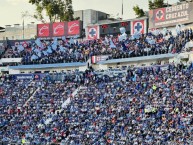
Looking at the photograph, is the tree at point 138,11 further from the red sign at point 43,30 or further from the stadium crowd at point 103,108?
the stadium crowd at point 103,108

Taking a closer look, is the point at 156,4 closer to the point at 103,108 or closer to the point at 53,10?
the point at 53,10

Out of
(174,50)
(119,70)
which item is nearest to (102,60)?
(119,70)

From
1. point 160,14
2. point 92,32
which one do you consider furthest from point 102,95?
point 92,32

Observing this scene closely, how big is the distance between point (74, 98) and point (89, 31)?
14.8m

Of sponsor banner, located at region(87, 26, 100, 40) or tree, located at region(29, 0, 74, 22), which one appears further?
tree, located at region(29, 0, 74, 22)

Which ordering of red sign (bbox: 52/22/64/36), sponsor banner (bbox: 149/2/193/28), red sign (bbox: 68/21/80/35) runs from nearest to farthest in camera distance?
sponsor banner (bbox: 149/2/193/28), red sign (bbox: 68/21/80/35), red sign (bbox: 52/22/64/36)

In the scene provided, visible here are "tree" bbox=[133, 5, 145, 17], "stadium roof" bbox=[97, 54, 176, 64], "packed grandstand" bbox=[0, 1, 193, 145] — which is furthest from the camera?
"tree" bbox=[133, 5, 145, 17]

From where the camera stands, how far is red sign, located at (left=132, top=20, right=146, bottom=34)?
207 ft

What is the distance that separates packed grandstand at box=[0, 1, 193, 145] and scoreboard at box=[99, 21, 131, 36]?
6.32 ft

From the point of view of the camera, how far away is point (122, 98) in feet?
167

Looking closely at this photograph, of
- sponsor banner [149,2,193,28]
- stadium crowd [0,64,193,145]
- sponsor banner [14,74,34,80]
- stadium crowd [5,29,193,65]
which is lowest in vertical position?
stadium crowd [0,64,193,145]

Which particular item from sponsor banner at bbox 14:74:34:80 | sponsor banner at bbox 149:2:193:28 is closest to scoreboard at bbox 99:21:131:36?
sponsor banner at bbox 149:2:193:28

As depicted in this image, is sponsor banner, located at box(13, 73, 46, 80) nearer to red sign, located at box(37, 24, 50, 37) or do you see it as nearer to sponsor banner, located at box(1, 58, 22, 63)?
sponsor banner, located at box(1, 58, 22, 63)

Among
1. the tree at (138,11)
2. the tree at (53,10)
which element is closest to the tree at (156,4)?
the tree at (138,11)
